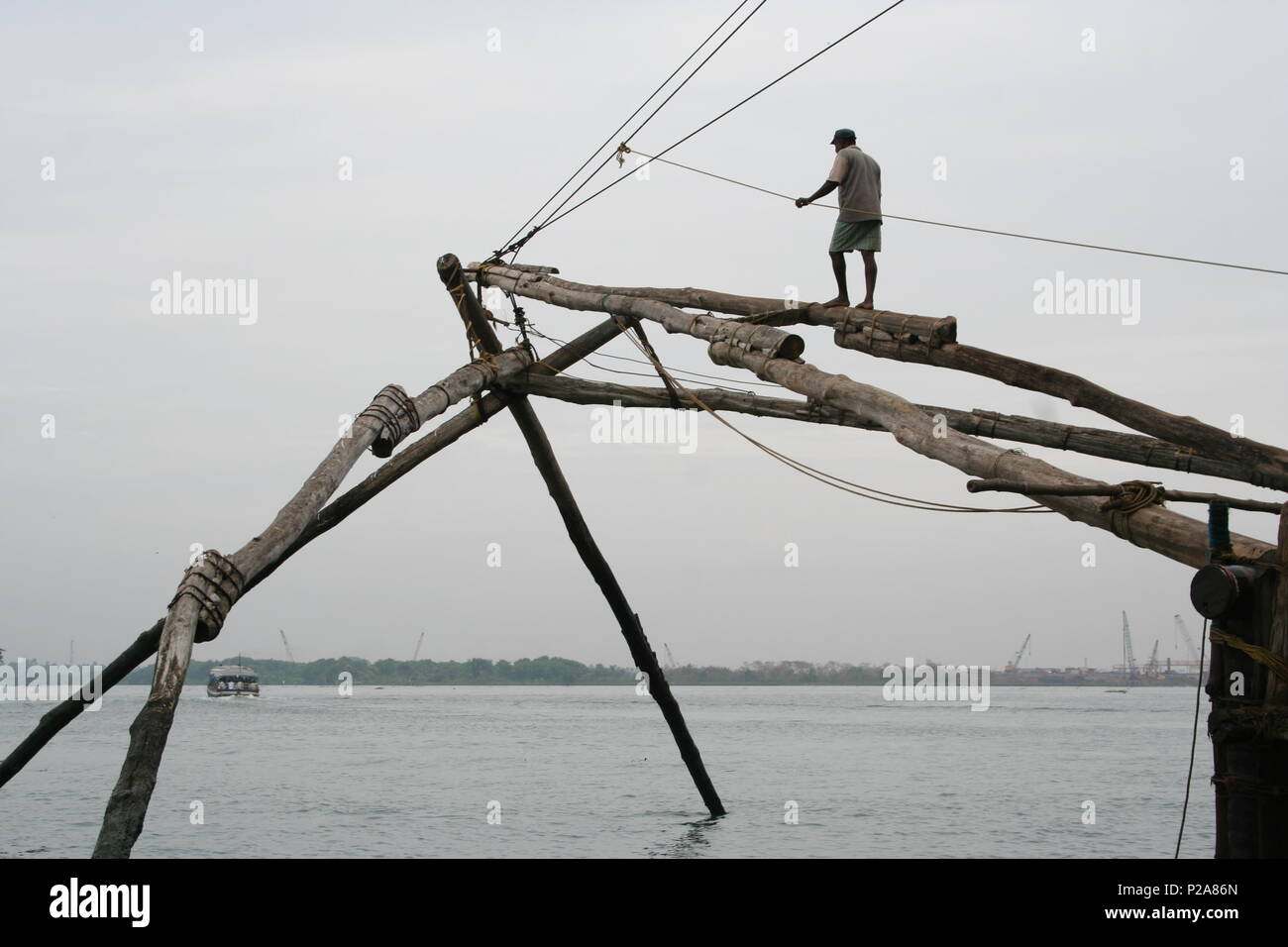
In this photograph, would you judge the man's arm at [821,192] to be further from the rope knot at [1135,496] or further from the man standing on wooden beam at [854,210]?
the rope knot at [1135,496]

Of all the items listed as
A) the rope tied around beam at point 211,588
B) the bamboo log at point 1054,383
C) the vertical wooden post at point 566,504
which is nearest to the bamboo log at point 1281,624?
the bamboo log at point 1054,383

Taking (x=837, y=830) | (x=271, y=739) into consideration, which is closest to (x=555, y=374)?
(x=837, y=830)

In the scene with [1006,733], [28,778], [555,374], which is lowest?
[1006,733]

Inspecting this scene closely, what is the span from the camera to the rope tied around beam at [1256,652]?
5969 millimetres

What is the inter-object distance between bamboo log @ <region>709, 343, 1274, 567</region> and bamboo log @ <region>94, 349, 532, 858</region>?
4.03 metres

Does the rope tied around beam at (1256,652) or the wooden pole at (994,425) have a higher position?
the wooden pole at (994,425)

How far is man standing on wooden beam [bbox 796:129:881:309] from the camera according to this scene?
11.7 m

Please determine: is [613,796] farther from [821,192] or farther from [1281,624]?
[1281,624]

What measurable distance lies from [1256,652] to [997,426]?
4.96 m

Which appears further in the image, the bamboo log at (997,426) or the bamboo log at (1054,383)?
the bamboo log at (997,426)

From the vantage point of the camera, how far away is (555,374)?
15859mm

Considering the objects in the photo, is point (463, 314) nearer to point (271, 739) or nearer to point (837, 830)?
point (837, 830)

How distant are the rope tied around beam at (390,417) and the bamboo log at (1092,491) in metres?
7.54
